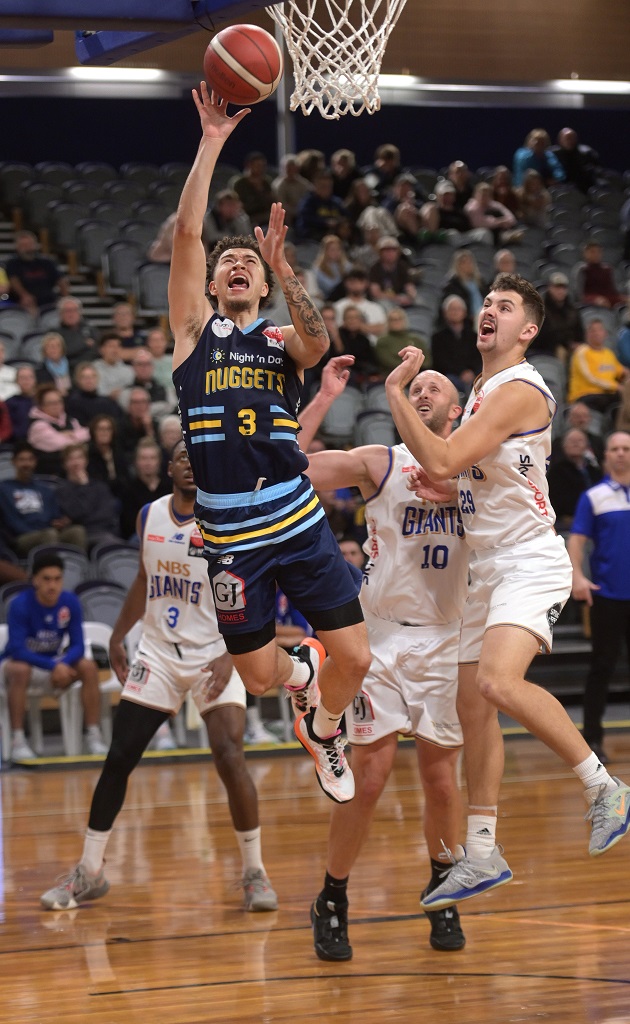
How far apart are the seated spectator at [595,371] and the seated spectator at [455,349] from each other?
1.06 m

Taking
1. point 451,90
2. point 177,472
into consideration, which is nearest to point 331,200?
point 451,90

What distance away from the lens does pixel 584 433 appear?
11.5 meters

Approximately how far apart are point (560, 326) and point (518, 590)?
31.1ft

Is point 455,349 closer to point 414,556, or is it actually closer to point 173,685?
point 173,685

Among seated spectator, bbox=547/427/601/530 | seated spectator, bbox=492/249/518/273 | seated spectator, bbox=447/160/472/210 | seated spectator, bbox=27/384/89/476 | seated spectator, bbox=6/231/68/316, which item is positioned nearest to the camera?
seated spectator, bbox=27/384/89/476

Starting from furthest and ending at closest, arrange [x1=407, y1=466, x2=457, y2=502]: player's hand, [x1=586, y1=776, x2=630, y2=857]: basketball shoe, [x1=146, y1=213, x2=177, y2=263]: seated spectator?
[x1=146, y1=213, x2=177, y2=263]: seated spectator, [x1=407, y1=466, x2=457, y2=502]: player's hand, [x1=586, y1=776, x2=630, y2=857]: basketball shoe

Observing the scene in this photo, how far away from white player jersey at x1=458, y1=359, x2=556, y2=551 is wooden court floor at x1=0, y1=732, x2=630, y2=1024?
168 centimetres

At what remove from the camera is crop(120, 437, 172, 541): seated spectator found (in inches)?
418

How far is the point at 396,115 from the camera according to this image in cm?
2142

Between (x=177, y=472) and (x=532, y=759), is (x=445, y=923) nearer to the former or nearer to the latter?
(x=177, y=472)

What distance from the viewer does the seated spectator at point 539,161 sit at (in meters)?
19.1

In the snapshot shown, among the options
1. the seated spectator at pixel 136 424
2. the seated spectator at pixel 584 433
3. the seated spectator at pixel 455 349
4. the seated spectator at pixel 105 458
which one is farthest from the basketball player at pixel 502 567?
the seated spectator at pixel 455 349

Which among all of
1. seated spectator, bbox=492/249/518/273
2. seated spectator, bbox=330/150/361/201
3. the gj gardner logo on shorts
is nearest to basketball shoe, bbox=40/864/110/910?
the gj gardner logo on shorts

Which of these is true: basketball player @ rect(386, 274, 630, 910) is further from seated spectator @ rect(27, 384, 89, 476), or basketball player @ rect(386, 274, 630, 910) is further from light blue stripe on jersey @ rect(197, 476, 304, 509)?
seated spectator @ rect(27, 384, 89, 476)
